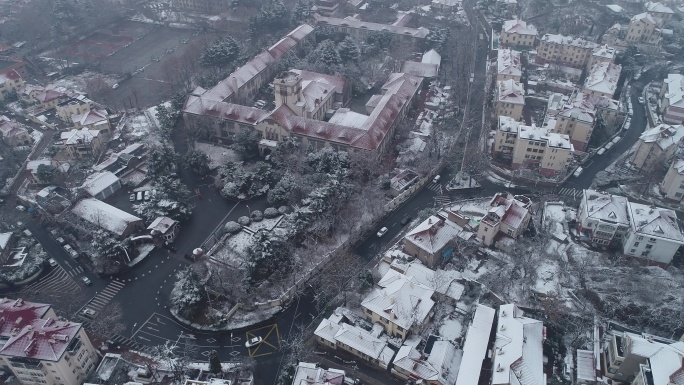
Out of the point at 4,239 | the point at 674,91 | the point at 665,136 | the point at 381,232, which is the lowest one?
the point at 381,232

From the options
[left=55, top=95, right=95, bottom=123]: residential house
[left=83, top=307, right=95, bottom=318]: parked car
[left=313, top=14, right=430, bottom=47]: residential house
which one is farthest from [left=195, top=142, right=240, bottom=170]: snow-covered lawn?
[left=313, top=14, right=430, bottom=47]: residential house

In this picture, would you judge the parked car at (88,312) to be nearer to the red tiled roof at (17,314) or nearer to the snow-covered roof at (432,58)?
the red tiled roof at (17,314)

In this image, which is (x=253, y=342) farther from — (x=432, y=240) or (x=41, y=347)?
(x=432, y=240)

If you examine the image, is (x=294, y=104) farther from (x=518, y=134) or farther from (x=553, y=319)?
(x=553, y=319)

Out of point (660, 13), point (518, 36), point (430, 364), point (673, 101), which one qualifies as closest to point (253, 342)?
point (430, 364)

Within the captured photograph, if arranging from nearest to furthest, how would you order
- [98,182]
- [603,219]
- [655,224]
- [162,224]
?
[655,224], [603,219], [162,224], [98,182]

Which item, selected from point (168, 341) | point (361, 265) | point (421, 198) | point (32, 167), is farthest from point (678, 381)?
point (32, 167)
